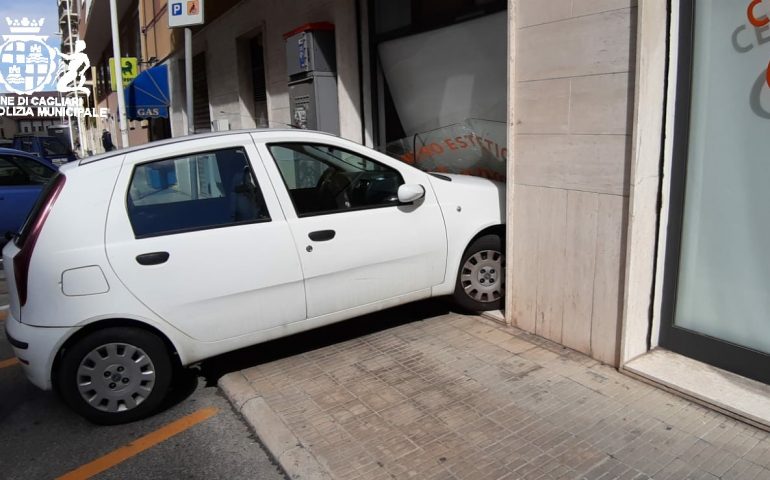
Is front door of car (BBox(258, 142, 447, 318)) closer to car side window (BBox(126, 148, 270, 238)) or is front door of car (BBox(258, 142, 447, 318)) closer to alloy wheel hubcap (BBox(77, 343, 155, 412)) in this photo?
car side window (BBox(126, 148, 270, 238))

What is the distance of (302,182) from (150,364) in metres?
1.63

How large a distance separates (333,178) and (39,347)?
2229 millimetres

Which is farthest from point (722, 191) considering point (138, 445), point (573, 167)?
point (138, 445)

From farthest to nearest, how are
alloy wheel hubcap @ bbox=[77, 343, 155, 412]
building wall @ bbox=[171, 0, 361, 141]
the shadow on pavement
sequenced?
building wall @ bbox=[171, 0, 361, 141] < the shadow on pavement < alloy wheel hubcap @ bbox=[77, 343, 155, 412]

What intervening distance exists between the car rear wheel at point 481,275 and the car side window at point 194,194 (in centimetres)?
179

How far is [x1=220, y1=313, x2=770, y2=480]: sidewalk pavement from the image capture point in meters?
3.00

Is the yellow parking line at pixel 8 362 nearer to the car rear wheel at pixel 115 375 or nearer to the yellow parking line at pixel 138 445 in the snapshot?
the car rear wheel at pixel 115 375

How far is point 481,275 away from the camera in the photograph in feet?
16.4

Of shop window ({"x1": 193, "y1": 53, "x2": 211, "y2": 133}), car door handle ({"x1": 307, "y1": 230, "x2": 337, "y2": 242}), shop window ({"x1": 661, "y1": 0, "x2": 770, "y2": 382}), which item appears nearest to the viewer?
shop window ({"x1": 661, "y1": 0, "x2": 770, "y2": 382})

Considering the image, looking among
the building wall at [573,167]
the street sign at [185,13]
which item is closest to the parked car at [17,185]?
the street sign at [185,13]

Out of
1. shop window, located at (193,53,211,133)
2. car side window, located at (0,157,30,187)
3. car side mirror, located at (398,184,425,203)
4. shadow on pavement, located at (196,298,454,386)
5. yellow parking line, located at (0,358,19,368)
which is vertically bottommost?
yellow parking line, located at (0,358,19,368)

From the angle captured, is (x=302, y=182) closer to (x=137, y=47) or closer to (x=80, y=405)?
(x=80, y=405)

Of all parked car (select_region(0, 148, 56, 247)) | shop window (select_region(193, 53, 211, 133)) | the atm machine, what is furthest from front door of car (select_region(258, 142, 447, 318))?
shop window (select_region(193, 53, 211, 133))

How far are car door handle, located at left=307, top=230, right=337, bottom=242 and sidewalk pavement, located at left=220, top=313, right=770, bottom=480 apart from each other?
0.94 meters
